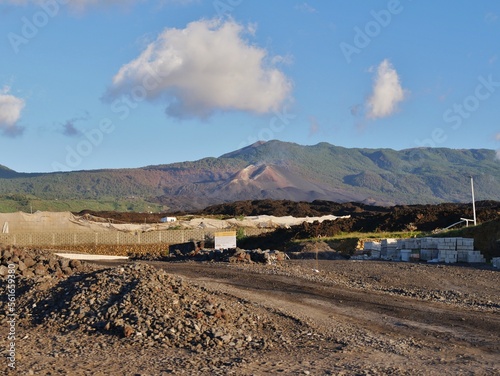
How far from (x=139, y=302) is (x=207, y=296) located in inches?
71.1

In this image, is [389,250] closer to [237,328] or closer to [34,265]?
[34,265]

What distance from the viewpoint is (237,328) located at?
39.6 feet

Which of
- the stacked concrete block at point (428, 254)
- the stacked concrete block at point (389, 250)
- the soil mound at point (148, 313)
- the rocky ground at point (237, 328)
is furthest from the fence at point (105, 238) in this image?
the soil mound at point (148, 313)

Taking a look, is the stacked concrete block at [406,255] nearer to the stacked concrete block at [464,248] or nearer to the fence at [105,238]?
the stacked concrete block at [464,248]

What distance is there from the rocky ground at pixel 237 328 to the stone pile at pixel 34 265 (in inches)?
3.5

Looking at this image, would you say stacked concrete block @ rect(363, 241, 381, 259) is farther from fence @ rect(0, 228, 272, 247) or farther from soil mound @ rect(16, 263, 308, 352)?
fence @ rect(0, 228, 272, 247)

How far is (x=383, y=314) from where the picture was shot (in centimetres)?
1433

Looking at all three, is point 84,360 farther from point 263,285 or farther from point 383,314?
point 263,285

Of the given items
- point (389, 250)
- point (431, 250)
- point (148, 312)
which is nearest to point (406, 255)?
point (431, 250)

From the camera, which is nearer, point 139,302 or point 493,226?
point 139,302

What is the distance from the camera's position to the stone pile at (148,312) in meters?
11.3

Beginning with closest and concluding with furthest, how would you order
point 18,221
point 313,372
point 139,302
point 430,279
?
point 313,372
point 139,302
point 430,279
point 18,221

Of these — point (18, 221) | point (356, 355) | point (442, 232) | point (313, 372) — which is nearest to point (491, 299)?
point (356, 355)

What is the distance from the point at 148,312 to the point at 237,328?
1.73 metres
